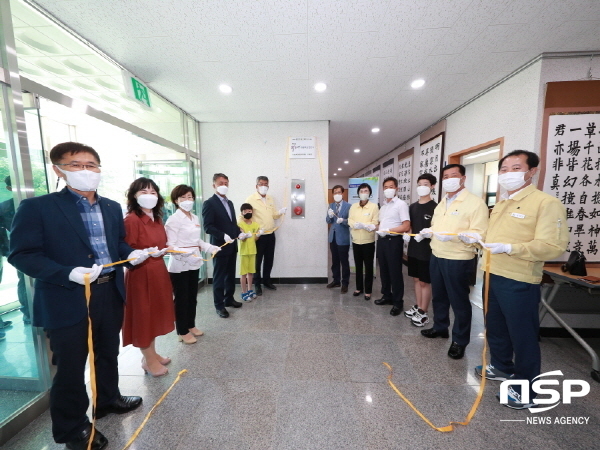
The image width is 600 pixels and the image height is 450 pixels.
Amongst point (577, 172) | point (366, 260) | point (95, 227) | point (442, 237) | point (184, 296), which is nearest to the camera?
point (95, 227)

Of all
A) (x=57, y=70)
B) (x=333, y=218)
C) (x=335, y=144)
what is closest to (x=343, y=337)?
(x=333, y=218)

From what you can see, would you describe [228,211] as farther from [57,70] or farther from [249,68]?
[57,70]

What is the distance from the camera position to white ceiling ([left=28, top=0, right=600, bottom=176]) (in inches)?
69.3

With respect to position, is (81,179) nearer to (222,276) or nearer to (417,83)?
(222,276)

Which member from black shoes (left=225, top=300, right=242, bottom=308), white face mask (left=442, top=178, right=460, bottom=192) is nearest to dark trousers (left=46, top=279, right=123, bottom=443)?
black shoes (left=225, top=300, right=242, bottom=308)

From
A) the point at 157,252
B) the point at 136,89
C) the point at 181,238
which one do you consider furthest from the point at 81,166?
the point at 136,89

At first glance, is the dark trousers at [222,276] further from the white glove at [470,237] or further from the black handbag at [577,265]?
the black handbag at [577,265]

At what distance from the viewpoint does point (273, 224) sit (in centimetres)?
396

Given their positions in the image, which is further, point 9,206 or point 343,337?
point 343,337

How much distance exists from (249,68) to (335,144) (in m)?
3.74

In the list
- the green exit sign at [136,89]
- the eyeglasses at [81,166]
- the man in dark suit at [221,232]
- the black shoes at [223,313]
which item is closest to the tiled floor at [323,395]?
the black shoes at [223,313]

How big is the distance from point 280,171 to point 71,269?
3302 mm

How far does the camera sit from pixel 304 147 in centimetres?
411

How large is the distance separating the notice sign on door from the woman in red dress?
2666 millimetres
